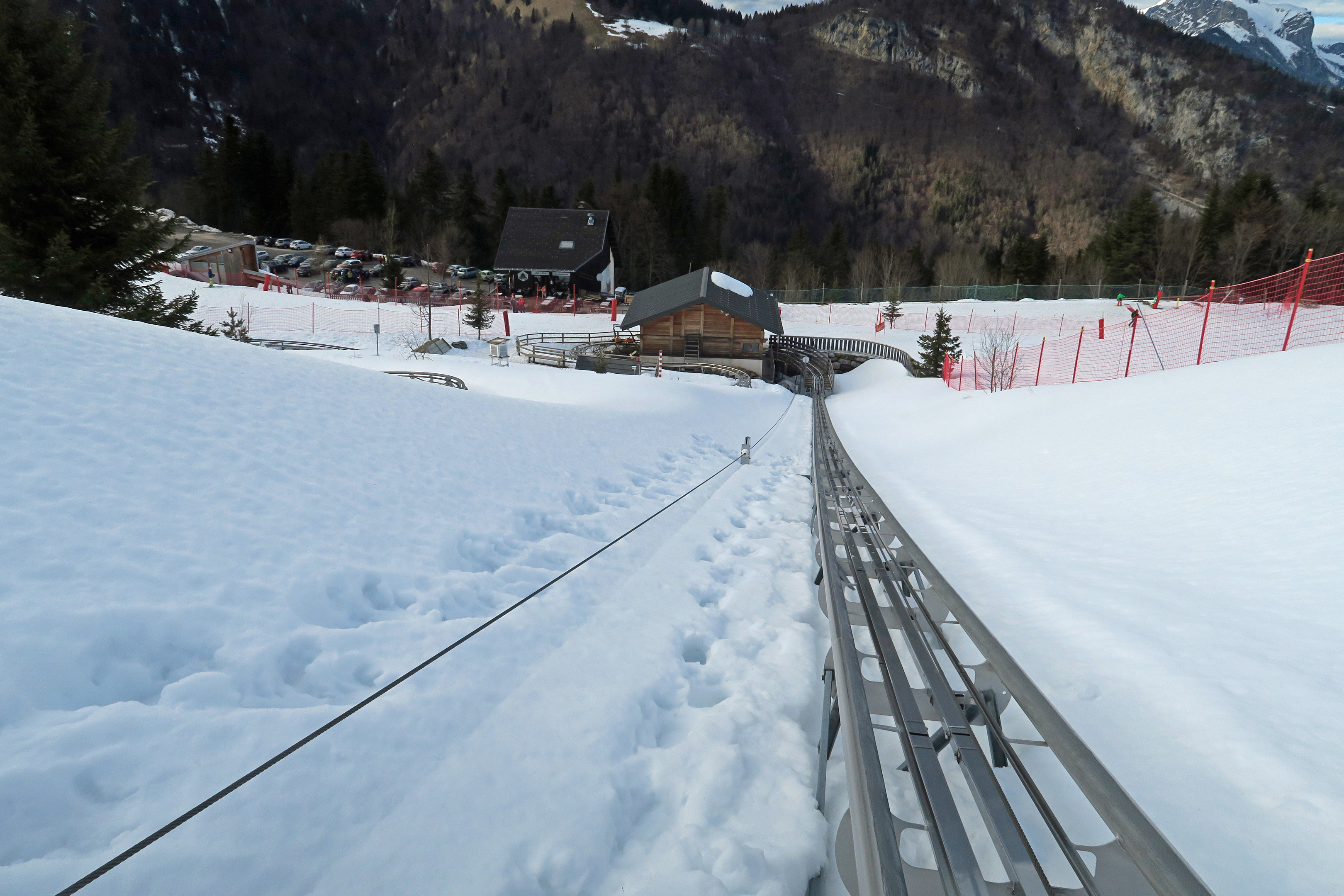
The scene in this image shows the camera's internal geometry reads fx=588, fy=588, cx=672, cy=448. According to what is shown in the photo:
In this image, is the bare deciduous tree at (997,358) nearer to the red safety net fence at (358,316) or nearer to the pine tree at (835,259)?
the red safety net fence at (358,316)

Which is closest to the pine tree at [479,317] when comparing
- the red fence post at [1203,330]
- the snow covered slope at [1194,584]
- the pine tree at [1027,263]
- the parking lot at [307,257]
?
the parking lot at [307,257]

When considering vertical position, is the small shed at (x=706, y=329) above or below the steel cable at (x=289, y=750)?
above

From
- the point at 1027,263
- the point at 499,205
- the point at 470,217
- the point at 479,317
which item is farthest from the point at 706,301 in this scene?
the point at 499,205

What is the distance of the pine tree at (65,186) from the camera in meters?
12.3

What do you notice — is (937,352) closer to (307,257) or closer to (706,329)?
(706,329)

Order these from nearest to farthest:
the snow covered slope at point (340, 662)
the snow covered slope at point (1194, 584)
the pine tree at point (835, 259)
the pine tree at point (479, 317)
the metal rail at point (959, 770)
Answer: the metal rail at point (959, 770) → the snow covered slope at point (340, 662) → the snow covered slope at point (1194, 584) → the pine tree at point (479, 317) → the pine tree at point (835, 259)

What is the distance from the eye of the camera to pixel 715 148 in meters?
130

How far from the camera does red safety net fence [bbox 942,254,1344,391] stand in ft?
65.2

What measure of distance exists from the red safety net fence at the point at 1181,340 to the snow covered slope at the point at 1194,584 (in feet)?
27.3

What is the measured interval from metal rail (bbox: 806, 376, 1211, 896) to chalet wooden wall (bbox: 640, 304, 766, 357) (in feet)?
100

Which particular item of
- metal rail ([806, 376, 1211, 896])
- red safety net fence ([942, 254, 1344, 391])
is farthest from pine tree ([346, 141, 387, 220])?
metal rail ([806, 376, 1211, 896])

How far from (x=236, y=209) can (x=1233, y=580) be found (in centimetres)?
9710

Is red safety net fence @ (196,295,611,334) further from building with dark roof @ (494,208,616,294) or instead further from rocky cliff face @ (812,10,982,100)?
rocky cliff face @ (812,10,982,100)

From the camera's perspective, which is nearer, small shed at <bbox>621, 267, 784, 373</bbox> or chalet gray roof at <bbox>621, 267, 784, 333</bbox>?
chalet gray roof at <bbox>621, 267, 784, 333</bbox>
